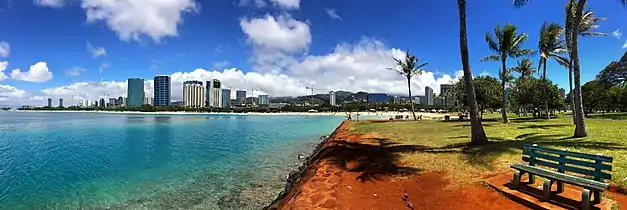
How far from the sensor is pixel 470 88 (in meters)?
15.3

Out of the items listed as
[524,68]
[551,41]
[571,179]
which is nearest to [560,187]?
[571,179]

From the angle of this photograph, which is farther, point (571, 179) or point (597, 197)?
point (571, 179)

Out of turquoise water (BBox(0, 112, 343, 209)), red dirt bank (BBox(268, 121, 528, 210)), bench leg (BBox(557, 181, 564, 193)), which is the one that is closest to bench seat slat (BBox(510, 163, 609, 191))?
bench leg (BBox(557, 181, 564, 193))

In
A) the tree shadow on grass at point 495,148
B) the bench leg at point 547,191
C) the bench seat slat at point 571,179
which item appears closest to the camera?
the bench seat slat at point 571,179

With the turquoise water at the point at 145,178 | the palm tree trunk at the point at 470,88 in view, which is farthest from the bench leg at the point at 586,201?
the turquoise water at the point at 145,178

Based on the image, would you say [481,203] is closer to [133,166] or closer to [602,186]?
[602,186]

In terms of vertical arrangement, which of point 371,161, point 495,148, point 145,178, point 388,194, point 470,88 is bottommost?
point 145,178

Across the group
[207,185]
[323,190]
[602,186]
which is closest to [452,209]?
[602,186]

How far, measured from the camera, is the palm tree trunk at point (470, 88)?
14.9 meters

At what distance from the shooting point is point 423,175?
10.2m

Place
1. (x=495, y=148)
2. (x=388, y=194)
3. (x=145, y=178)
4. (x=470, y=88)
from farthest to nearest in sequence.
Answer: (x=145, y=178) → (x=470, y=88) → (x=495, y=148) → (x=388, y=194)

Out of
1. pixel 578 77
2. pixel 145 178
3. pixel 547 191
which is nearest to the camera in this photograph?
pixel 547 191

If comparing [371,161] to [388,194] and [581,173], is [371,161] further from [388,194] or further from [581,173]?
[581,173]

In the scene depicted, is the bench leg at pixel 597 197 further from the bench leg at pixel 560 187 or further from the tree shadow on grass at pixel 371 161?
the tree shadow on grass at pixel 371 161
